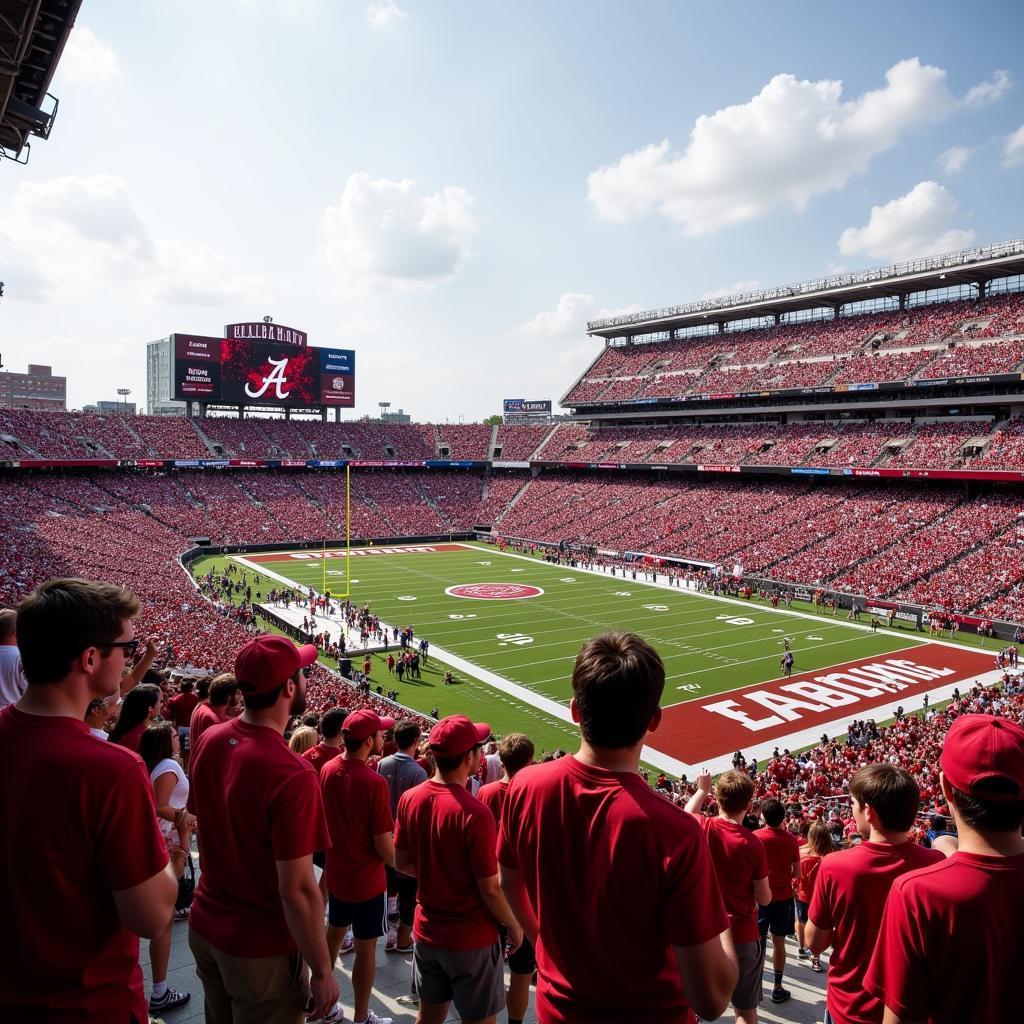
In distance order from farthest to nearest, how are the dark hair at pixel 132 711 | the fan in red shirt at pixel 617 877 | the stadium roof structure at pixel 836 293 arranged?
the stadium roof structure at pixel 836 293 → the dark hair at pixel 132 711 → the fan in red shirt at pixel 617 877

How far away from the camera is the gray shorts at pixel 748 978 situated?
4496 mm

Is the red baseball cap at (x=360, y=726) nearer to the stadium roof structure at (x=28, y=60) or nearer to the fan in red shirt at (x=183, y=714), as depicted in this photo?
the fan in red shirt at (x=183, y=714)

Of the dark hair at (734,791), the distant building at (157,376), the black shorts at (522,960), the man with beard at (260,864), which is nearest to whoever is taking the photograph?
the man with beard at (260,864)

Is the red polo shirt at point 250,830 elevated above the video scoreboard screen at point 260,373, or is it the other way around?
the video scoreboard screen at point 260,373

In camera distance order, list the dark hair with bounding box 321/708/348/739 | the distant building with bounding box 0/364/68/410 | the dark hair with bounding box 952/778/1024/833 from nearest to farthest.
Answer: the dark hair with bounding box 952/778/1024/833
the dark hair with bounding box 321/708/348/739
the distant building with bounding box 0/364/68/410

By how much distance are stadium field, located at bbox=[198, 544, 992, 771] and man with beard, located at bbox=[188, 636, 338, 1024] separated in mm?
14548

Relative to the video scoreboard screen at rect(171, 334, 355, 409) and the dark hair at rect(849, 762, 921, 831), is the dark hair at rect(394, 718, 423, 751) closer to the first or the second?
the dark hair at rect(849, 762, 921, 831)

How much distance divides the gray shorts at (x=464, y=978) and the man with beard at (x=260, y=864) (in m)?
0.75

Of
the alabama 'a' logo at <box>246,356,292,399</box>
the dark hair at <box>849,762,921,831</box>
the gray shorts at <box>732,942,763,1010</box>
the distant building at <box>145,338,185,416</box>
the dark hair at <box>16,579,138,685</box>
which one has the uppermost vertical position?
the distant building at <box>145,338,185,416</box>

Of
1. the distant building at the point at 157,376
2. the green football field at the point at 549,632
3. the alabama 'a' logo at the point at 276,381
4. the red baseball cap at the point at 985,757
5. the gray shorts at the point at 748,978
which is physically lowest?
the green football field at the point at 549,632

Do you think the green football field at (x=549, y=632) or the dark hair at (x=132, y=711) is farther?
the green football field at (x=549, y=632)

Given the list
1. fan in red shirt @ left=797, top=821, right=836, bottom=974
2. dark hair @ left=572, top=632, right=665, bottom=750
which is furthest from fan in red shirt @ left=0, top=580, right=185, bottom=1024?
fan in red shirt @ left=797, top=821, right=836, bottom=974

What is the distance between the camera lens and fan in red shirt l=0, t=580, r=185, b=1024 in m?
2.12

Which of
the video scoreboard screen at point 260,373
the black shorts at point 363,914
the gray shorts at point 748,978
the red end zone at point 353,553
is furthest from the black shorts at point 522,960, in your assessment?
the video scoreboard screen at point 260,373
